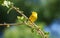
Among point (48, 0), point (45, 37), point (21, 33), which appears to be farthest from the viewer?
point (48, 0)

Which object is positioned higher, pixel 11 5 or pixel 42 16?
pixel 11 5

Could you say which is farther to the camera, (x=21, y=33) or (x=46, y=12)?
(x=46, y=12)

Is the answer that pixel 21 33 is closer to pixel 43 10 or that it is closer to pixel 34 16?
pixel 43 10

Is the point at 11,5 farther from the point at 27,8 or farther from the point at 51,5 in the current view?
the point at 51,5

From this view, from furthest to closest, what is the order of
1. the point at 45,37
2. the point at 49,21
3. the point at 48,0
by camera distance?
the point at 49,21 < the point at 48,0 < the point at 45,37

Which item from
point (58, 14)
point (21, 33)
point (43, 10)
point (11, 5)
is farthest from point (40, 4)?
point (11, 5)

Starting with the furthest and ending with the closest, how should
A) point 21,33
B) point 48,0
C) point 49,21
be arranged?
point 49,21
point 48,0
point 21,33

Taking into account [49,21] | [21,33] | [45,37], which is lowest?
[49,21]

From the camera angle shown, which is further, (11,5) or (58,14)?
(58,14)

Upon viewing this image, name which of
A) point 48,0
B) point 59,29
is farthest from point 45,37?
point 48,0
